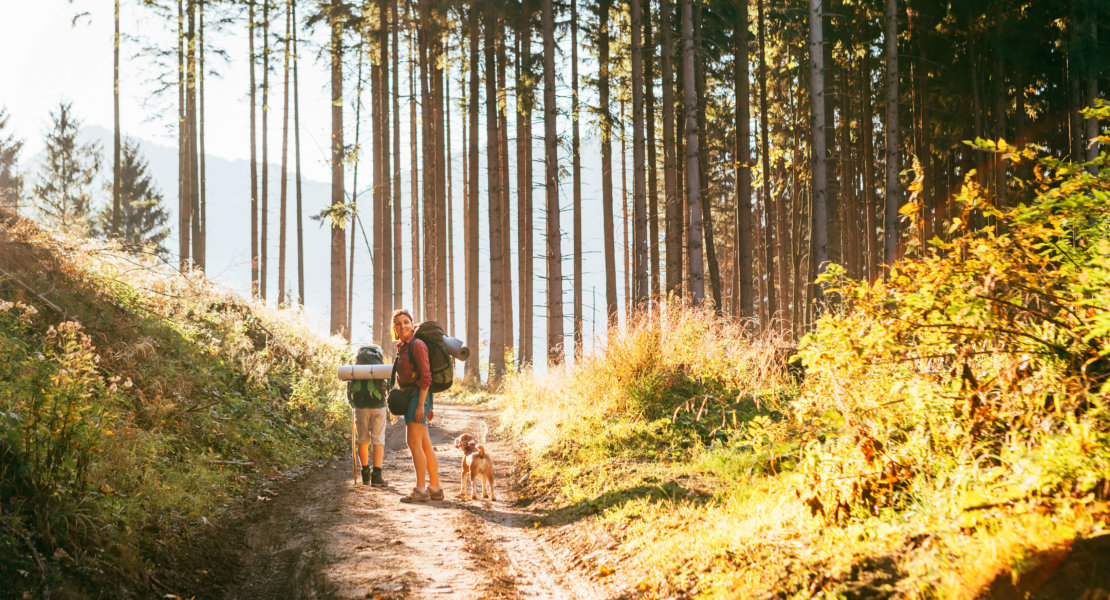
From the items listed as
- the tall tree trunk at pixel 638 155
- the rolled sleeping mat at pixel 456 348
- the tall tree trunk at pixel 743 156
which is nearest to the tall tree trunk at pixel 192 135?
the tall tree trunk at pixel 638 155

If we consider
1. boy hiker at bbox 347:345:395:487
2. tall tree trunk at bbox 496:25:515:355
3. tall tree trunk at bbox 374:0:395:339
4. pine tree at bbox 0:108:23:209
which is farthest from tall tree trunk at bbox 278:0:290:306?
pine tree at bbox 0:108:23:209

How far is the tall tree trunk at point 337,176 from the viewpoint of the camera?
21.5 metres

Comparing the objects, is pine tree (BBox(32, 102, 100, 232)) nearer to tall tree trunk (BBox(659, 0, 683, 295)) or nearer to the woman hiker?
tall tree trunk (BBox(659, 0, 683, 295))

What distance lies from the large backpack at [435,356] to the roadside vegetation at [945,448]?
2.65 metres

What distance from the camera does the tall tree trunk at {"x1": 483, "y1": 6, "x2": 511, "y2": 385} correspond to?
64.4ft

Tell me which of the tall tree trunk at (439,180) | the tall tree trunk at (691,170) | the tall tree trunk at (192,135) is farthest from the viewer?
the tall tree trunk at (192,135)

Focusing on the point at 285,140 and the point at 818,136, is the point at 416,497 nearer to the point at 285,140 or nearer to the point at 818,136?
the point at 818,136

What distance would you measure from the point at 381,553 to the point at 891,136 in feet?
58.1

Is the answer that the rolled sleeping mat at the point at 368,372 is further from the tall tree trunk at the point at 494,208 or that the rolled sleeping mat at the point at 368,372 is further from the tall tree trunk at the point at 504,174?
the tall tree trunk at the point at 504,174

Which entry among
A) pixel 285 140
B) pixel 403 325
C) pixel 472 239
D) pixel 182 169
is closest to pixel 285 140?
pixel 285 140

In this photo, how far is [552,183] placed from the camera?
18250mm

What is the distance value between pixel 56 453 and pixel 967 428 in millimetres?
6085

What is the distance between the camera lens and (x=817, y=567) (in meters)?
3.66

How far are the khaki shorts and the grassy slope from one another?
128 centimetres
